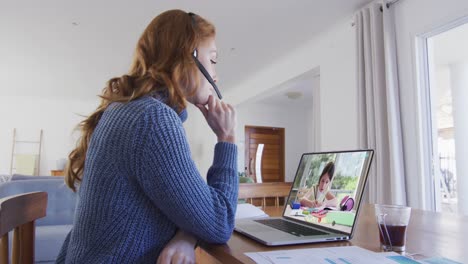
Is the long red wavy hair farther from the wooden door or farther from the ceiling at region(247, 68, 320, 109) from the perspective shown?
the wooden door

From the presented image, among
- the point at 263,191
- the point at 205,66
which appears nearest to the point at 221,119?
the point at 205,66

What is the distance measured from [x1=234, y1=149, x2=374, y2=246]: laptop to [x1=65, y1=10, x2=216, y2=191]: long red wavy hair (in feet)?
1.23

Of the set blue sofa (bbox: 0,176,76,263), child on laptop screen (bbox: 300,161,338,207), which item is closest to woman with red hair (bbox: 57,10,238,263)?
child on laptop screen (bbox: 300,161,338,207)

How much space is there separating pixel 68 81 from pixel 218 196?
596 centimetres

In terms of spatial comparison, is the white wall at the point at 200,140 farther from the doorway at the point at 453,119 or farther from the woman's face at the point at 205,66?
the woman's face at the point at 205,66

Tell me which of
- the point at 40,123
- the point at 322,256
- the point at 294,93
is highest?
the point at 294,93

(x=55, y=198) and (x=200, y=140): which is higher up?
(x=200, y=140)

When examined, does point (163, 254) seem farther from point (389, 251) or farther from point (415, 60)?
point (415, 60)

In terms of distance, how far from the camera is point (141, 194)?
67 centimetres

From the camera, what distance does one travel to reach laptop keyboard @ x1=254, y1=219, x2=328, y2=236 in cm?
81

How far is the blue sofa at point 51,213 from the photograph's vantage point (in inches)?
93.4

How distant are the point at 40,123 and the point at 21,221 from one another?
7.49m

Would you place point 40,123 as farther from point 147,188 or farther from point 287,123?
point 147,188

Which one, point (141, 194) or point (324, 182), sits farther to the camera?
point (324, 182)
